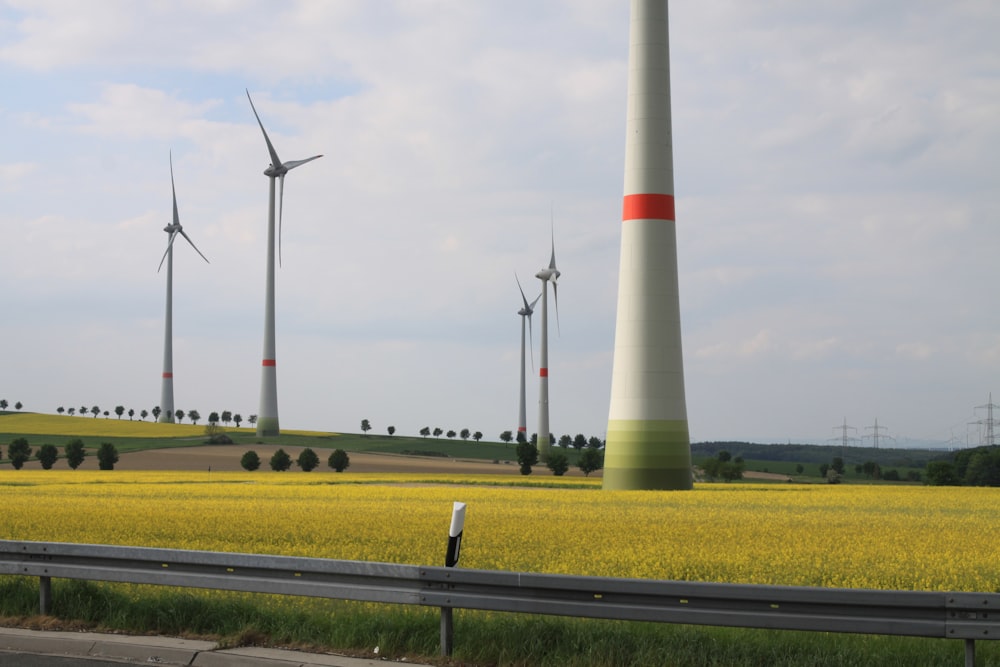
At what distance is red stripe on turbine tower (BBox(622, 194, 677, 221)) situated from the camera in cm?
5231

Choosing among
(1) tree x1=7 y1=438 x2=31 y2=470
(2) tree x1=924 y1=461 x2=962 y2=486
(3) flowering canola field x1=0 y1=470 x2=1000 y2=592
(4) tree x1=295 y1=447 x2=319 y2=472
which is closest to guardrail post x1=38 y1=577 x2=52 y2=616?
(3) flowering canola field x1=0 y1=470 x2=1000 y2=592

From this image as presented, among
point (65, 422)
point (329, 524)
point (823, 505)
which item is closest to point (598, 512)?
point (329, 524)

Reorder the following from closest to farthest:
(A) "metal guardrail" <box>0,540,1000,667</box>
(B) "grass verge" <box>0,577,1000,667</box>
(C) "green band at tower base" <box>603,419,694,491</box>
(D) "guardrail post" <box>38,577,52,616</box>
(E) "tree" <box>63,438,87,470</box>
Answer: (A) "metal guardrail" <box>0,540,1000,667</box>, (B) "grass verge" <box>0,577,1000,667</box>, (D) "guardrail post" <box>38,577,52,616</box>, (C) "green band at tower base" <box>603,419,694,491</box>, (E) "tree" <box>63,438,87,470</box>

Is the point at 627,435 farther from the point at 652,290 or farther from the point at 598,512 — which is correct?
the point at 598,512

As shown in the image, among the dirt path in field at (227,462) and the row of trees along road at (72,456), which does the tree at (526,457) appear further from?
the row of trees along road at (72,456)

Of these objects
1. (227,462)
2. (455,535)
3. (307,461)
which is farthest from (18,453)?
(455,535)

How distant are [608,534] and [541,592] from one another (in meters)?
14.2

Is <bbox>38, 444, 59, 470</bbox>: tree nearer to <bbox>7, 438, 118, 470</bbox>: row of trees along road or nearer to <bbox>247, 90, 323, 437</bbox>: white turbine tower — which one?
<bbox>7, 438, 118, 470</bbox>: row of trees along road

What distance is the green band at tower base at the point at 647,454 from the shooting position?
172 feet

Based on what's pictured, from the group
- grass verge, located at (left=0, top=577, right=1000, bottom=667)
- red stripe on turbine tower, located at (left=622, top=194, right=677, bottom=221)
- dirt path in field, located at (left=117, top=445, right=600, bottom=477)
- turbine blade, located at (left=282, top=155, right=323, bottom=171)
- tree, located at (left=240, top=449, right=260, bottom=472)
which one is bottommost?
dirt path in field, located at (left=117, top=445, right=600, bottom=477)

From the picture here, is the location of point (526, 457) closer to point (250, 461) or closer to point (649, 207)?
point (250, 461)

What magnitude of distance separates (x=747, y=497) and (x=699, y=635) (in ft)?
134

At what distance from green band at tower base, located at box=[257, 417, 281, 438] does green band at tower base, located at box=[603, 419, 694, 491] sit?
93.1 metres

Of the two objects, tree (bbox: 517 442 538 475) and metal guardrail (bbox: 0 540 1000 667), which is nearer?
metal guardrail (bbox: 0 540 1000 667)
